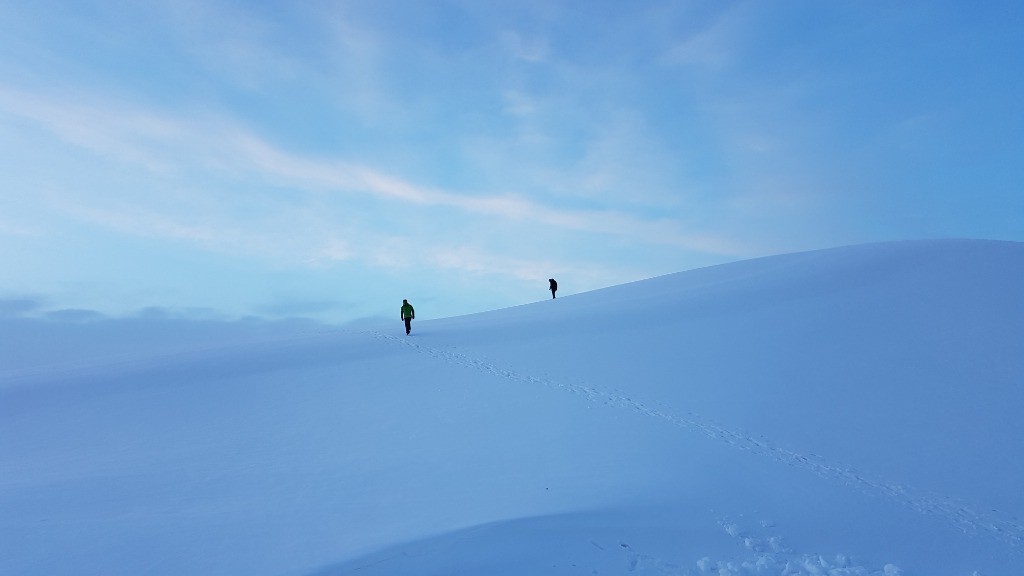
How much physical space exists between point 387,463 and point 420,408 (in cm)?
359

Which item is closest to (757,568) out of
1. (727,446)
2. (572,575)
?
(572,575)

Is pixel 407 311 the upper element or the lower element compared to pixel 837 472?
upper

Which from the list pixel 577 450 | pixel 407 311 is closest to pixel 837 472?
pixel 577 450

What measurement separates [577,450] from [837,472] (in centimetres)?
461

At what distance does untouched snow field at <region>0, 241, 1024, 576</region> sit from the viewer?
8219 millimetres

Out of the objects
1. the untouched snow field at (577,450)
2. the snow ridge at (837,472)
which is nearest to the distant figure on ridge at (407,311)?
the untouched snow field at (577,450)

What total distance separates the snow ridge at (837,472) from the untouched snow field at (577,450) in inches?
2.5

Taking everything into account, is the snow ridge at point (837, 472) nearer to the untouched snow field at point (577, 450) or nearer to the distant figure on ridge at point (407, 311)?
the untouched snow field at point (577, 450)

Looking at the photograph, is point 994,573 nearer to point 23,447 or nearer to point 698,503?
point 698,503

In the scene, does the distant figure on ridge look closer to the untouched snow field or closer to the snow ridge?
the untouched snow field

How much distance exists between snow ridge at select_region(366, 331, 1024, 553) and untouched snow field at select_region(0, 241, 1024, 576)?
62 mm

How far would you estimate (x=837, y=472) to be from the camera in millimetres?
10586

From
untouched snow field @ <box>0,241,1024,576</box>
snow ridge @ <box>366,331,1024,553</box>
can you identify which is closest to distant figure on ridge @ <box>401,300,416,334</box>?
untouched snow field @ <box>0,241,1024,576</box>

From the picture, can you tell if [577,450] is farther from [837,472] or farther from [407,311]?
[407,311]
